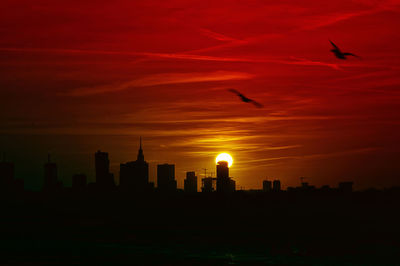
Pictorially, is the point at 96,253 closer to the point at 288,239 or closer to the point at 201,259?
the point at 201,259

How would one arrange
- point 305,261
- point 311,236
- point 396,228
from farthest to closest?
point 396,228, point 311,236, point 305,261

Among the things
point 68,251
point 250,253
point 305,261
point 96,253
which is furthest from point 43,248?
point 305,261

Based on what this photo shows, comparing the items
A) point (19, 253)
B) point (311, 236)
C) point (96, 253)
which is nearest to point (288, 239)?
point (311, 236)

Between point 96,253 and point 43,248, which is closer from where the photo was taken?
point 96,253

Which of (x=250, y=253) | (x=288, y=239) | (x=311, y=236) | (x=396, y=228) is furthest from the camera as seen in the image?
(x=396, y=228)

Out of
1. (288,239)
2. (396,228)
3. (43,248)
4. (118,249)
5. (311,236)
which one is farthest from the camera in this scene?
(396,228)

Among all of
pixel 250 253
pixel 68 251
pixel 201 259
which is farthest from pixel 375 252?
pixel 68 251

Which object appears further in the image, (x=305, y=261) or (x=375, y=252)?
(x=375, y=252)

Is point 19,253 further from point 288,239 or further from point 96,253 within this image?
point 288,239

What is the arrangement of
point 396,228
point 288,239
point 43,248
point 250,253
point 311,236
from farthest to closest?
point 396,228 → point 311,236 → point 288,239 → point 43,248 → point 250,253
